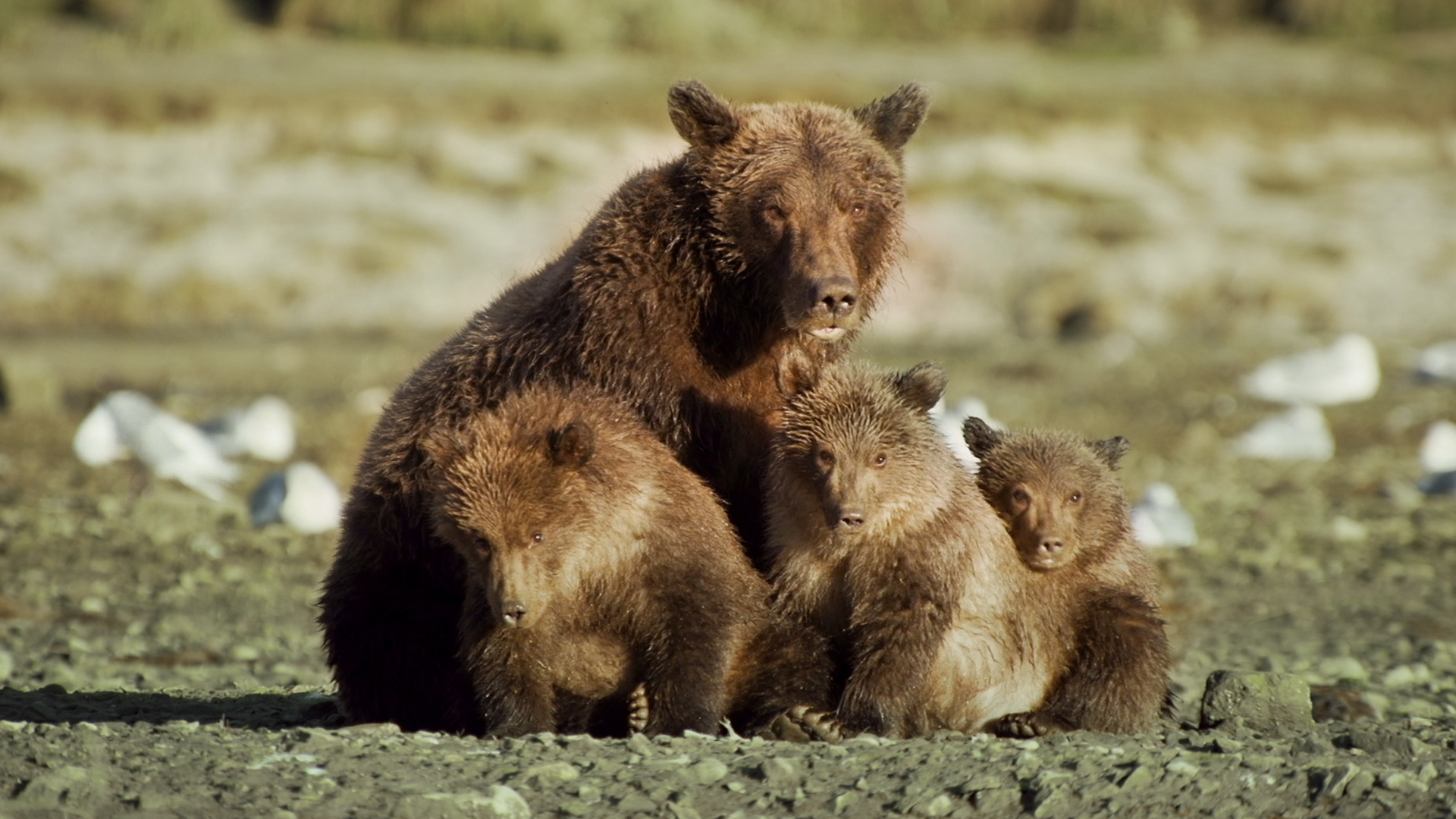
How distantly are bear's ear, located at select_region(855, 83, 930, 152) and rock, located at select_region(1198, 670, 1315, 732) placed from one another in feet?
8.82

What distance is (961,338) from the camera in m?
21.1

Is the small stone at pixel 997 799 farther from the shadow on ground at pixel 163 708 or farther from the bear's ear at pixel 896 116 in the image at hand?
the bear's ear at pixel 896 116

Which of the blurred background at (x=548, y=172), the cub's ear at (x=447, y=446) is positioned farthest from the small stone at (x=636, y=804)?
the blurred background at (x=548, y=172)

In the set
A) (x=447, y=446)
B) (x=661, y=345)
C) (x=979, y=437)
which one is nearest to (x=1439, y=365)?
(x=979, y=437)

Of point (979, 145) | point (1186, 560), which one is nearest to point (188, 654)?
point (1186, 560)

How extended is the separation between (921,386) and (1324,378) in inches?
454

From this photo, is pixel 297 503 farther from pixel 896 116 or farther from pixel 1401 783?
pixel 1401 783

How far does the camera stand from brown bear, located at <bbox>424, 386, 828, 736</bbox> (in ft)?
21.9

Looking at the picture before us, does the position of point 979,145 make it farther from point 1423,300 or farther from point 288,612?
point 288,612

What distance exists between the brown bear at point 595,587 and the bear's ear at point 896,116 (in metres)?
2.04

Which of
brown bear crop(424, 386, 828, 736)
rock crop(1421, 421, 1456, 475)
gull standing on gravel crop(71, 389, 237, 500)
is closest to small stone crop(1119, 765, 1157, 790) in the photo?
brown bear crop(424, 386, 828, 736)

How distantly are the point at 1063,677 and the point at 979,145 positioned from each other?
53.2 ft

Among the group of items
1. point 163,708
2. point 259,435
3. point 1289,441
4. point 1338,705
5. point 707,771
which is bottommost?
point 163,708

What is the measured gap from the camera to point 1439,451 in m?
15.4
